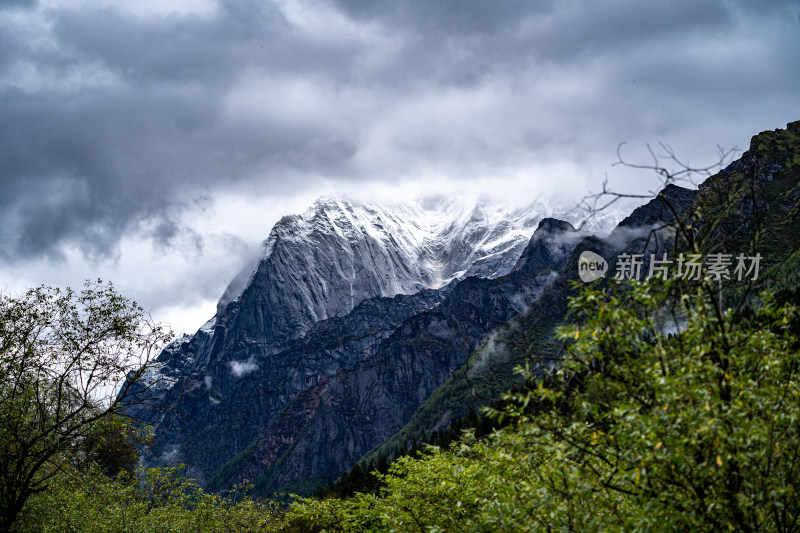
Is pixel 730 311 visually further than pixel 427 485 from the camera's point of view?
No

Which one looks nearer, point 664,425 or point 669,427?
point 669,427

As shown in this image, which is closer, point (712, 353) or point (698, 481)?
point (698, 481)

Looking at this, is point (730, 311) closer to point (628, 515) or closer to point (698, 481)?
point (698, 481)

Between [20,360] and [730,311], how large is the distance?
101 ft

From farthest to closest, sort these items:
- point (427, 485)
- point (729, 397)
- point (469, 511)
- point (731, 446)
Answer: point (427, 485), point (469, 511), point (729, 397), point (731, 446)

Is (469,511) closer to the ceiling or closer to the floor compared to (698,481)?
closer to the floor

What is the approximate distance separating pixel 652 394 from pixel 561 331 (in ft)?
11.5

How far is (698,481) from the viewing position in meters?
12.1

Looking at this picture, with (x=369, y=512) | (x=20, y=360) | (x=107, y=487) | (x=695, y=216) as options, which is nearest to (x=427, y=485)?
(x=369, y=512)

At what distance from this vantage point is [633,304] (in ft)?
52.0

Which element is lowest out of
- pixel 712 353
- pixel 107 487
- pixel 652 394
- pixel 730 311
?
pixel 107 487

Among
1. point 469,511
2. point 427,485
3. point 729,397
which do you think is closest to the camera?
point 729,397

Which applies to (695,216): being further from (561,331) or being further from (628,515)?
(628,515)

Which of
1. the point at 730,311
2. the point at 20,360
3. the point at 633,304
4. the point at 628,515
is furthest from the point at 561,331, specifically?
the point at 20,360
